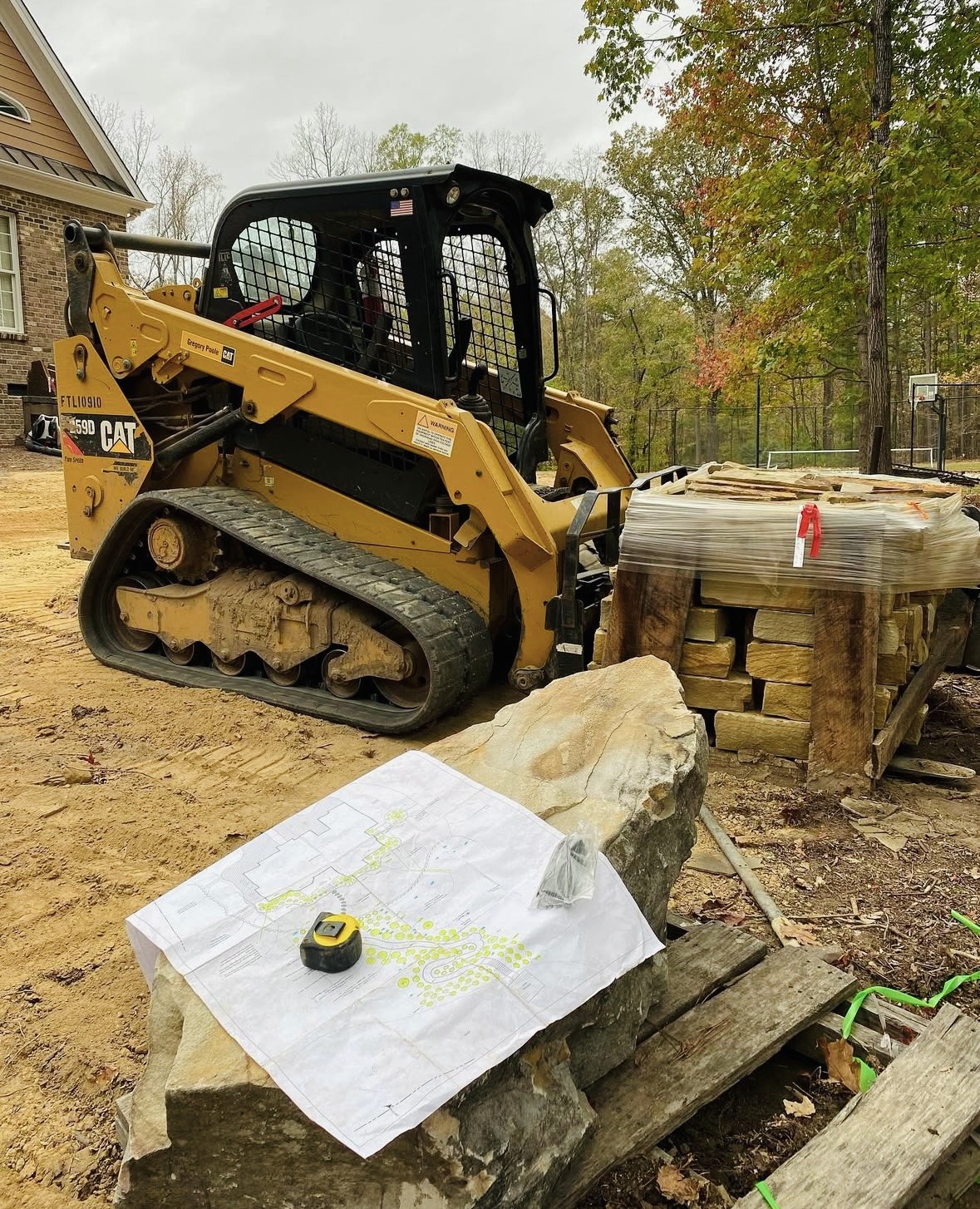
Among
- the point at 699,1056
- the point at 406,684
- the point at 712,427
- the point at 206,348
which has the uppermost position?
the point at 712,427

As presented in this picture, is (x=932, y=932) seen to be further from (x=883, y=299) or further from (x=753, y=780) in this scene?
(x=883, y=299)

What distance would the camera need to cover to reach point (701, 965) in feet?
7.45

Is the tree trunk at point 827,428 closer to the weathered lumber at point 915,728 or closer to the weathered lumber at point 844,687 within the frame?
the weathered lumber at point 915,728

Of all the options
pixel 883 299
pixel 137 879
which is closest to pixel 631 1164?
pixel 137 879

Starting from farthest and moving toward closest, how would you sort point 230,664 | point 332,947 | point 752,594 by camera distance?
point 230,664
point 752,594
point 332,947

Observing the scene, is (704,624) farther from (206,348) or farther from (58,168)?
(58,168)

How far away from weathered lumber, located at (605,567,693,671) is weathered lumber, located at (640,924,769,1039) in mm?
1606

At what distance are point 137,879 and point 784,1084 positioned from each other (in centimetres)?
219

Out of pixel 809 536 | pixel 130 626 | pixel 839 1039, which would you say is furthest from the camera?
pixel 130 626

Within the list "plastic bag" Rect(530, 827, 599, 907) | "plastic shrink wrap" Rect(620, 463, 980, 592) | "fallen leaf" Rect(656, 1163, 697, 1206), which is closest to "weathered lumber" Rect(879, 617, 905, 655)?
"plastic shrink wrap" Rect(620, 463, 980, 592)

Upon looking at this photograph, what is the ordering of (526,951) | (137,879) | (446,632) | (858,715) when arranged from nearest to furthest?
1. (526,951)
2. (137,879)
3. (858,715)
4. (446,632)

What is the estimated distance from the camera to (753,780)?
3748 mm

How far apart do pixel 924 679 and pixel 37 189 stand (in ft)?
53.2

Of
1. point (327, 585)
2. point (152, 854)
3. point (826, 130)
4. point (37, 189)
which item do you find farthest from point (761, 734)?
point (37, 189)
